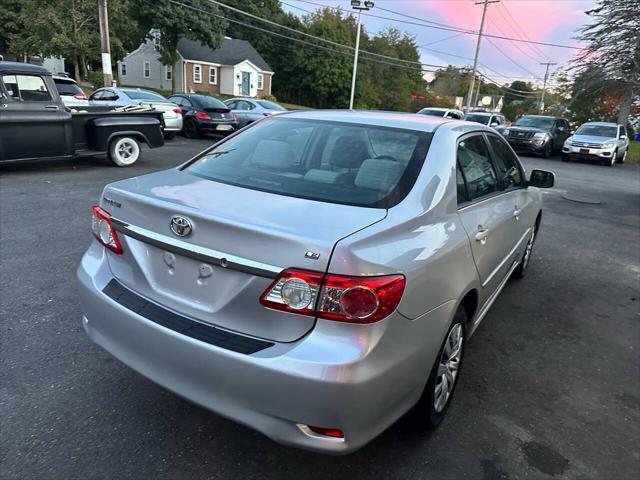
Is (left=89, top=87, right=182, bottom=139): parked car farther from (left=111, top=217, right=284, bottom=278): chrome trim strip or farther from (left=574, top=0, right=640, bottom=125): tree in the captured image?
(left=574, top=0, right=640, bottom=125): tree

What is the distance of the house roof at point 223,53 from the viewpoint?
50000mm

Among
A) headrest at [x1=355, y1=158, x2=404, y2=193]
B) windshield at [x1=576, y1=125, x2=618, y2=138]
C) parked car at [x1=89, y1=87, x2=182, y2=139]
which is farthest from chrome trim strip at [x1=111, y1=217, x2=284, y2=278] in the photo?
windshield at [x1=576, y1=125, x2=618, y2=138]

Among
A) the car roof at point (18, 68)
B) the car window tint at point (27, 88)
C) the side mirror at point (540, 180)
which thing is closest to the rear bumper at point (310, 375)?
the side mirror at point (540, 180)

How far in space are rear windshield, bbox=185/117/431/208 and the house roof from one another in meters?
50.3

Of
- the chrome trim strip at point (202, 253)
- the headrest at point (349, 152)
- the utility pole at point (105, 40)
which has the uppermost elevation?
the utility pole at point (105, 40)

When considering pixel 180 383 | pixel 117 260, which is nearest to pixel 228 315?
pixel 180 383

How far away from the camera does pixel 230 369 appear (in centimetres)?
194

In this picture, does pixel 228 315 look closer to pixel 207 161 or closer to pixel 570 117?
pixel 207 161

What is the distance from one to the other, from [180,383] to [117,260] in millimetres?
760

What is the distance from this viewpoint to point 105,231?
251cm

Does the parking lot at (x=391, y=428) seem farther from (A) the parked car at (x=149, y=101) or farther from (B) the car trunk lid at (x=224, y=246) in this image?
(A) the parked car at (x=149, y=101)

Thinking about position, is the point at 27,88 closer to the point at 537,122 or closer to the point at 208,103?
the point at 208,103

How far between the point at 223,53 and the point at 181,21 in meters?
16.1

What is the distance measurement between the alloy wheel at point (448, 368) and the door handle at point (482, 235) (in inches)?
20.9
